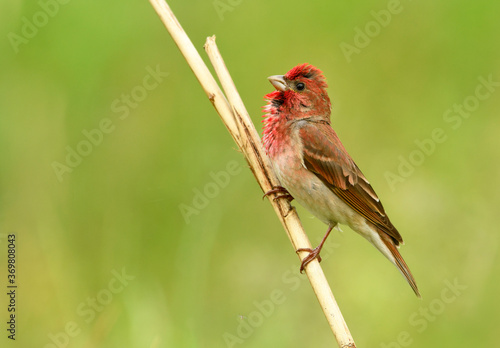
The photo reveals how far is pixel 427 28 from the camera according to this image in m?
6.09

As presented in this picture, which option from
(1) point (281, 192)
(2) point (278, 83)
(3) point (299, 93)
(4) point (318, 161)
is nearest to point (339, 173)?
(4) point (318, 161)

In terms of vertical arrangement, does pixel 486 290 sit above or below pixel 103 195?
below

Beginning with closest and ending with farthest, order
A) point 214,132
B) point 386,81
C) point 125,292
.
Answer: point 125,292
point 214,132
point 386,81

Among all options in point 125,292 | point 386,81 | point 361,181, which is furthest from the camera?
point 386,81

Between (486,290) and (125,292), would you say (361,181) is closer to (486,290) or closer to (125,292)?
(486,290)

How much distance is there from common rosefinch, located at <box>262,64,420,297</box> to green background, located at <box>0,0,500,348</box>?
52 centimetres

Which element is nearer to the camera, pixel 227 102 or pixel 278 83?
pixel 227 102

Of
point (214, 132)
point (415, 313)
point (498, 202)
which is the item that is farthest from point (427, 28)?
point (415, 313)

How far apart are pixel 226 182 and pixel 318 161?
0.73 m

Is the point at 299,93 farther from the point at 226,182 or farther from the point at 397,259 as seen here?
the point at 397,259

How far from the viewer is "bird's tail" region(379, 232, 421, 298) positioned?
175 inches

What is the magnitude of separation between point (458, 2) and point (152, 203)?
3265mm

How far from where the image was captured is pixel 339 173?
15.5ft

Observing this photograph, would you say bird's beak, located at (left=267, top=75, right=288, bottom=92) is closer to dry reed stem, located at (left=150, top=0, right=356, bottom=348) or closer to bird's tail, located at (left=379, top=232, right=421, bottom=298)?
dry reed stem, located at (left=150, top=0, right=356, bottom=348)
